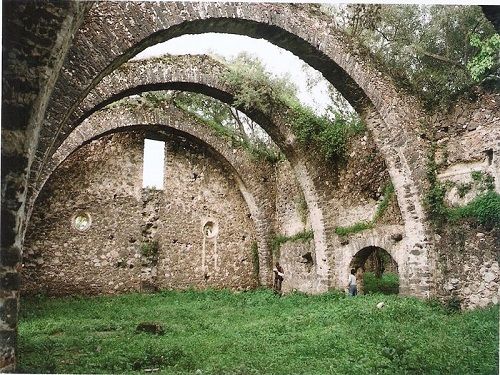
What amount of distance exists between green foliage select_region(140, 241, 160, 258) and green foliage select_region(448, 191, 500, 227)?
9127mm

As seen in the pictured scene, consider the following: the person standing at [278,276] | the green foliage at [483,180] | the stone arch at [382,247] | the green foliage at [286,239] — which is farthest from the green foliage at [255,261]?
the green foliage at [483,180]

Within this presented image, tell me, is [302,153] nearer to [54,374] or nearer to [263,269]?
[263,269]

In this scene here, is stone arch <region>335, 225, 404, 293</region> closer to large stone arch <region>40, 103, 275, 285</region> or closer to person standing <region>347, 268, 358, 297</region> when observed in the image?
person standing <region>347, 268, 358, 297</region>

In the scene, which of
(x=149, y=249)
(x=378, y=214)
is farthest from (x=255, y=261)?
(x=378, y=214)

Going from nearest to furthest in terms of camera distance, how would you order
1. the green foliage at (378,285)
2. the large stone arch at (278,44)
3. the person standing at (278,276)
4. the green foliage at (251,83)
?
1. the large stone arch at (278,44)
2. the green foliage at (251,83)
3. the green foliage at (378,285)
4. the person standing at (278,276)

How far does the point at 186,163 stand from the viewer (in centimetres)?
1550

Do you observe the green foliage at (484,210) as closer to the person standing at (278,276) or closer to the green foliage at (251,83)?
the green foliage at (251,83)

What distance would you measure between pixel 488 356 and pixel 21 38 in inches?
239

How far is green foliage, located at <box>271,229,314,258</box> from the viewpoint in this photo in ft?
42.9

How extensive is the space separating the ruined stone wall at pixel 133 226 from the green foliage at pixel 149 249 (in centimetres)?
3

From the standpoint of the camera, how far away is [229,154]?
15.0 m

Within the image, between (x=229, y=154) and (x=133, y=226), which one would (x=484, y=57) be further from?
(x=133, y=226)

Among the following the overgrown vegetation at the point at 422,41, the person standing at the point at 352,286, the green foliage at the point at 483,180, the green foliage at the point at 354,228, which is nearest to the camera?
the green foliage at the point at 483,180

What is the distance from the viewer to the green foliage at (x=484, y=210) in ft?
26.7
